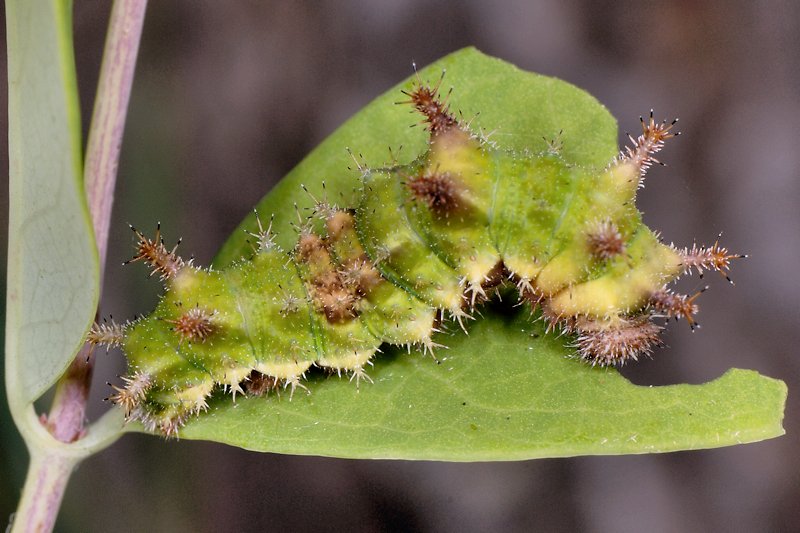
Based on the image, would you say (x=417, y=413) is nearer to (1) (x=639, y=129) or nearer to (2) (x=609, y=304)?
(2) (x=609, y=304)

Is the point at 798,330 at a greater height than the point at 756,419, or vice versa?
the point at 756,419

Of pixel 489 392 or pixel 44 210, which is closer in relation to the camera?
pixel 44 210

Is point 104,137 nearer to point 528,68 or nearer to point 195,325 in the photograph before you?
point 195,325

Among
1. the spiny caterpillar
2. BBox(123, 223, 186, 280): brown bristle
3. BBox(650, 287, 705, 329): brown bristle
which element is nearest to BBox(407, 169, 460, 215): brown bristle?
the spiny caterpillar

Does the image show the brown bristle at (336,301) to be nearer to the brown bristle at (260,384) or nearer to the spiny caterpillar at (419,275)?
the spiny caterpillar at (419,275)

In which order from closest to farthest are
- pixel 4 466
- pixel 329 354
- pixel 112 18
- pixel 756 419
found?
1. pixel 756 419
2. pixel 112 18
3. pixel 329 354
4. pixel 4 466

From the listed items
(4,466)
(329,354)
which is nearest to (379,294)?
(329,354)

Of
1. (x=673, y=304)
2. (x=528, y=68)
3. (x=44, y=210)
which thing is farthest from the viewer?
(x=528, y=68)

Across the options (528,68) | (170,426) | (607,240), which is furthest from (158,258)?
(528,68)
